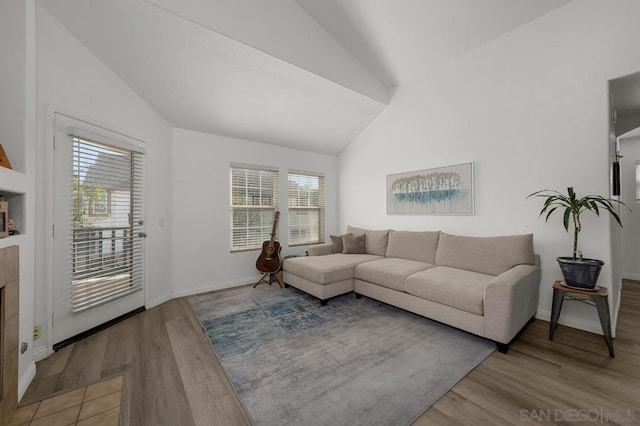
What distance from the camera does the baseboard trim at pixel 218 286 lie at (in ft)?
11.4

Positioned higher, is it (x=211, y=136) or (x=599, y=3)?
(x=599, y=3)

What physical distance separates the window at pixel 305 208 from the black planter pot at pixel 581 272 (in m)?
3.62

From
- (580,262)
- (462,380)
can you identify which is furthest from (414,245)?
(462,380)

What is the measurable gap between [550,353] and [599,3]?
3.12 meters

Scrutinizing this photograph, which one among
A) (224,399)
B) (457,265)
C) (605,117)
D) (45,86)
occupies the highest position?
(45,86)

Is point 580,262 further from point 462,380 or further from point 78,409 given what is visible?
point 78,409

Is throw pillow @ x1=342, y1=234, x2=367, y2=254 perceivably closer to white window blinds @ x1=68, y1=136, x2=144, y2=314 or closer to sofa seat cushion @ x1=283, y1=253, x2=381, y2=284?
sofa seat cushion @ x1=283, y1=253, x2=381, y2=284

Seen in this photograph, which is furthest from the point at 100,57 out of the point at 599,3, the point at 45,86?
the point at 599,3

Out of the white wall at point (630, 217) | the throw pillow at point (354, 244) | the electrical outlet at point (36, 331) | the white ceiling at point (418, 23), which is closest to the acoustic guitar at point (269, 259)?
the throw pillow at point (354, 244)

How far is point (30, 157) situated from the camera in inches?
69.4

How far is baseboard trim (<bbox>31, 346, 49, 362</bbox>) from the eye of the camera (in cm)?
193

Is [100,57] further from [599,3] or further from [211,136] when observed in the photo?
[599,3]

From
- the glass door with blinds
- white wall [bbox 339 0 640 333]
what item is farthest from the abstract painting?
the glass door with blinds

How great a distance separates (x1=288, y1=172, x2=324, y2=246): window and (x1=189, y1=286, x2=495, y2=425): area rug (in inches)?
73.1
